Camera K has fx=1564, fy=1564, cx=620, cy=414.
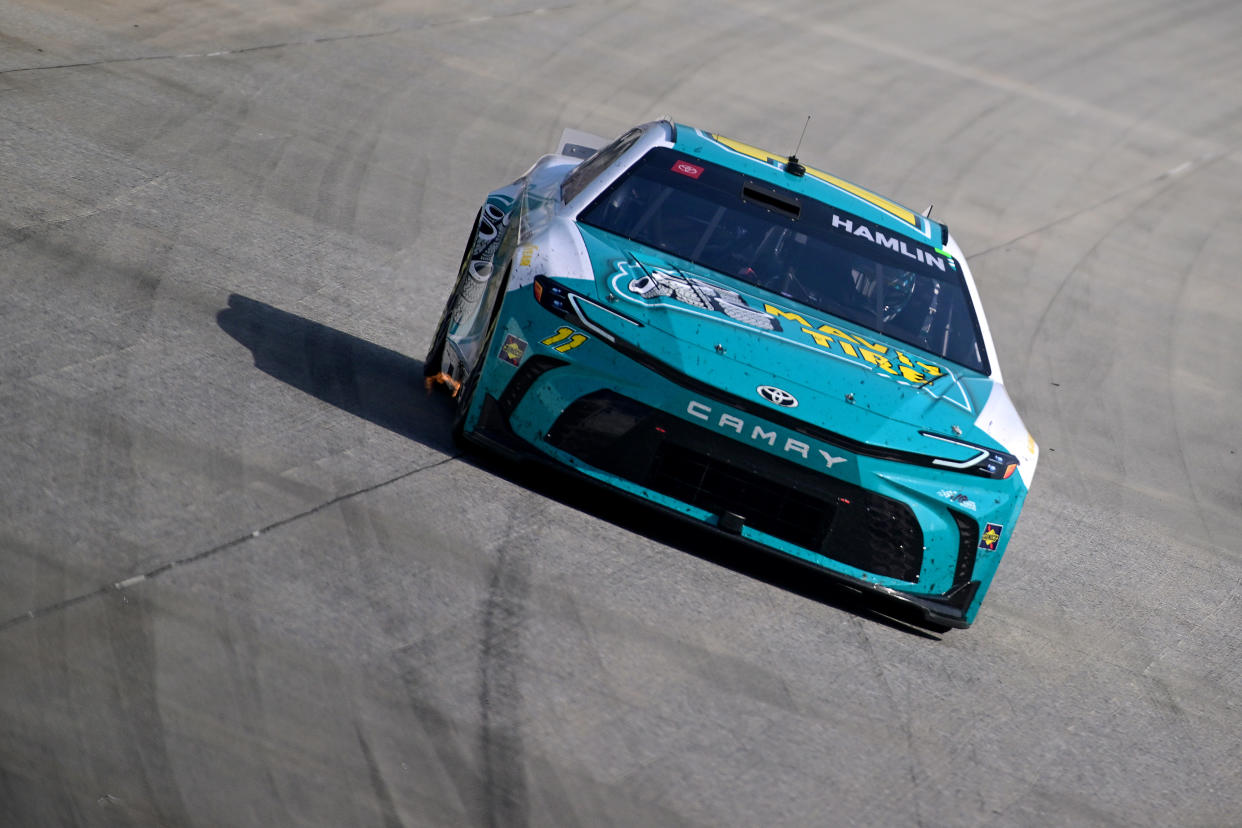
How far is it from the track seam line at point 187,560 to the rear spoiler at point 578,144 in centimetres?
262

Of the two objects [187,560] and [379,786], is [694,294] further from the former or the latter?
[379,786]

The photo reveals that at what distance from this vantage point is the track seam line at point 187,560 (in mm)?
4730

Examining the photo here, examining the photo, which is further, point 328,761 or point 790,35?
point 790,35

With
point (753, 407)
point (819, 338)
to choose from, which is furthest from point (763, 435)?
point (819, 338)

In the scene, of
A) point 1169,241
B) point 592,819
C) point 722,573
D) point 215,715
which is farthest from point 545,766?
point 1169,241

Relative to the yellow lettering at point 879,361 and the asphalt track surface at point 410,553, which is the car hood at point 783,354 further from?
the asphalt track surface at point 410,553

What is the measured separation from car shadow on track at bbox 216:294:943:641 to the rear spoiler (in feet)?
4.89

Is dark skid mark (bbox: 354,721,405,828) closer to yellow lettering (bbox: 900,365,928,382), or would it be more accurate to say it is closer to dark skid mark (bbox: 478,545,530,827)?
dark skid mark (bbox: 478,545,530,827)

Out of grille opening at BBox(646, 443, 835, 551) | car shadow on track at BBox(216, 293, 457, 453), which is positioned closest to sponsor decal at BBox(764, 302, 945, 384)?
grille opening at BBox(646, 443, 835, 551)

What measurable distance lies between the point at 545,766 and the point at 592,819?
0.26 meters

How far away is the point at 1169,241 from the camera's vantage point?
1416 centimetres

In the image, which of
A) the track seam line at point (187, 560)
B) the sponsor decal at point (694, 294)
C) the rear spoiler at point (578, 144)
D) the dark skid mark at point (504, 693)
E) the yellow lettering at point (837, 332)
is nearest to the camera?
the dark skid mark at point (504, 693)

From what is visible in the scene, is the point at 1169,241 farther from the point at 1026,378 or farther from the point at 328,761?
the point at 328,761

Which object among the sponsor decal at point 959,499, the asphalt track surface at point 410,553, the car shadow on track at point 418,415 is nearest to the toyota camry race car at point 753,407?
the sponsor decal at point 959,499
